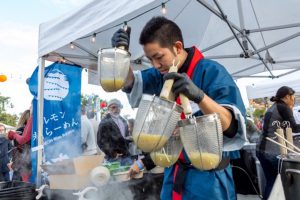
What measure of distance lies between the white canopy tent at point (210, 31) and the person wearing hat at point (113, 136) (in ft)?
2.24

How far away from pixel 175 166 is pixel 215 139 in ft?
1.50

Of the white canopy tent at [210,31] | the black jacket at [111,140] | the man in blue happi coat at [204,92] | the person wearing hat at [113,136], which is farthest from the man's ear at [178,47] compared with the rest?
the black jacket at [111,140]

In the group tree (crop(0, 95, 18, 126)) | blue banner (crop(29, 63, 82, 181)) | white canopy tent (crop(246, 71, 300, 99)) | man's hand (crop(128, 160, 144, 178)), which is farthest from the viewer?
tree (crop(0, 95, 18, 126))

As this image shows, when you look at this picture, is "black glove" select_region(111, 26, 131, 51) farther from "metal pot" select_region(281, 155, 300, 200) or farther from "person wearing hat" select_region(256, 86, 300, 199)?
"person wearing hat" select_region(256, 86, 300, 199)

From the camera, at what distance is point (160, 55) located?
1.15 meters

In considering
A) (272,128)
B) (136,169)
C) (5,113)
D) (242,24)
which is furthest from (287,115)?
(5,113)

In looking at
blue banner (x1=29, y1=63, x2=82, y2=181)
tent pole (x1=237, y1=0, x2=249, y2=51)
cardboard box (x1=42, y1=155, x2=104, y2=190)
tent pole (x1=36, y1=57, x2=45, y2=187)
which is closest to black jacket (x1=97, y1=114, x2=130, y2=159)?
blue banner (x1=29, y1=63, x2=82, y2=181)

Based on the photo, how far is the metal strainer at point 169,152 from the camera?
101 centimetres

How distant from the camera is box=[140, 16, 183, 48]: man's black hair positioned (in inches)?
45.7

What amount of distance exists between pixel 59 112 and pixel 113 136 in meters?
0.83

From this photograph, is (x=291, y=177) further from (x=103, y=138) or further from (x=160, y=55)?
(x=103, y=138)

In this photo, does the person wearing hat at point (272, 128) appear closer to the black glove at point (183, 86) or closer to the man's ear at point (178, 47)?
the man's ear at point (178, 47)

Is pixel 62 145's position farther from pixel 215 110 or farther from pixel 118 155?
pixel 215 110

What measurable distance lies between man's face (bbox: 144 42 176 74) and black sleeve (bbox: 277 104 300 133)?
2.39 m
